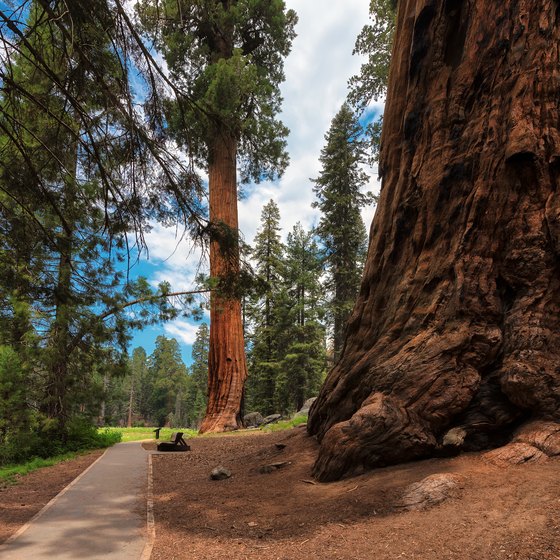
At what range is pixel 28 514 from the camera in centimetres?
483

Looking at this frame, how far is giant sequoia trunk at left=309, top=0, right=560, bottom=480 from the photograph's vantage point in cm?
439

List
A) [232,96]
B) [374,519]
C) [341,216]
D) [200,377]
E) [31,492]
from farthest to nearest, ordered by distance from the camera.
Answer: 1. [200,377]
2. [341,216]
3. [232,96]
4. [31,492]
5. [374,519]

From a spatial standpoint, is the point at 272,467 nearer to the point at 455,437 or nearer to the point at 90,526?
the point at 90,526

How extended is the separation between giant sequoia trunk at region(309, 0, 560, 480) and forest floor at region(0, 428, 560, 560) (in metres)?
0.50

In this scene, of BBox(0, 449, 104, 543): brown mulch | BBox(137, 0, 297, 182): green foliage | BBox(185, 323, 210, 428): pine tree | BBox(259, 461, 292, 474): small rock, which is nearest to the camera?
BBox(0, 449, 104, 543): brown mulch

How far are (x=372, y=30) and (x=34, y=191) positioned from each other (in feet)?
42.9

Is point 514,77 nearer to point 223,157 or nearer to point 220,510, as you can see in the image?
point 220,510

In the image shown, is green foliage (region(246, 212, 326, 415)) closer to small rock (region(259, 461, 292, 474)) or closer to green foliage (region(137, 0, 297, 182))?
green foliage (region(137, 0, 297, 182))

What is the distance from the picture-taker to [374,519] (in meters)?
3.49

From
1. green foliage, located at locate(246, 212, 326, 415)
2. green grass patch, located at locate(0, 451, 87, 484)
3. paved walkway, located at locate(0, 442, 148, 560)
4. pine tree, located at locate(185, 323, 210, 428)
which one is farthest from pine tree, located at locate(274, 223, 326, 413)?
pine tree, located at locate(185, 323, 210, 428)

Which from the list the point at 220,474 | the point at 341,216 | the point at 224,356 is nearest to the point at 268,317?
the point at 341,216

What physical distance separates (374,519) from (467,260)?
324 centimetres

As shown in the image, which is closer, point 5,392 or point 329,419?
point 329,419

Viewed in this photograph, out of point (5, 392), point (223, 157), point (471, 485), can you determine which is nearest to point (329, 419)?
point (471, 485)
